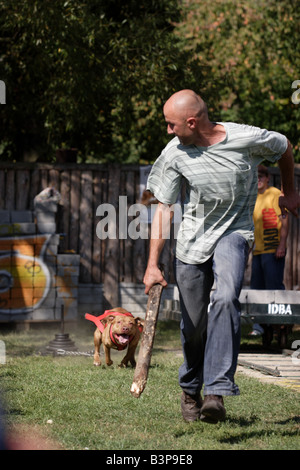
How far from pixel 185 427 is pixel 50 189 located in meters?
7.60

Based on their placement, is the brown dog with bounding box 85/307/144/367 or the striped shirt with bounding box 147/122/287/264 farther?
the brown dog with bounding box 85/307/144/367

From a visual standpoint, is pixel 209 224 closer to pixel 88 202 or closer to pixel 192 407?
pixel 192 407

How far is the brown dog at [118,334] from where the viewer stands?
731cm

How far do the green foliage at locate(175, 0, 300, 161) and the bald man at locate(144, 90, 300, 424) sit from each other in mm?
10848

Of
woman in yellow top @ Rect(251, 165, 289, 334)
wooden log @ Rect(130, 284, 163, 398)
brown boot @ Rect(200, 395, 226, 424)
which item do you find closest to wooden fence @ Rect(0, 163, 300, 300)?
woman in yellow top @ Rect(251, 165, 289, 334)

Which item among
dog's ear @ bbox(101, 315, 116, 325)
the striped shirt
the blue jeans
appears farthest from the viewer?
dog's ear @ bbox(101, 315, 116, 325)

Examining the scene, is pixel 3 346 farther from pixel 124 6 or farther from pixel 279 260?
pixel 124 6

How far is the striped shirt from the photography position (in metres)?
4.53

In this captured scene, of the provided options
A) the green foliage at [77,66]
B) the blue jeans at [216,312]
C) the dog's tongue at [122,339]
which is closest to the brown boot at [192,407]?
the blue jeans at [216,312]

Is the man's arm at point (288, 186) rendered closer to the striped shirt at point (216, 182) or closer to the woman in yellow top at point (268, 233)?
the striped shirt at point (216, 182)

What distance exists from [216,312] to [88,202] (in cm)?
811

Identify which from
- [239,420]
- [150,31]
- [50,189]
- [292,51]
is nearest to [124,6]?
[150,31]

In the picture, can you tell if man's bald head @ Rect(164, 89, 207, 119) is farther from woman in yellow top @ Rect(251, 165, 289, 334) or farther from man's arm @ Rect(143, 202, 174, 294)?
woman in yellow top @ Rect(251, 165, 289, 334)

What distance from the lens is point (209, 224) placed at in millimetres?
4598
